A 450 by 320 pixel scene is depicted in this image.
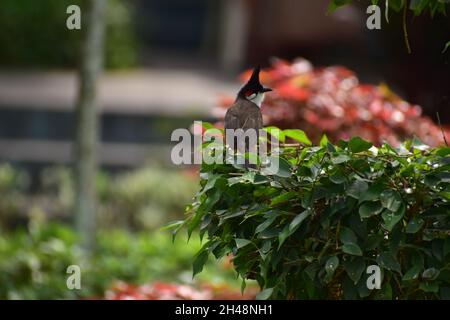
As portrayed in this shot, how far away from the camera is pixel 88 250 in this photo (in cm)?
768

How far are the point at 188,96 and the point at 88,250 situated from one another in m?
5.49

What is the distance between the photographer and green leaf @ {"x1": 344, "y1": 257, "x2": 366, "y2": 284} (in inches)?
122

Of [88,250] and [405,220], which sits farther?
[88,250]

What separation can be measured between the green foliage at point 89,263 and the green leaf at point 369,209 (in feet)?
9.68

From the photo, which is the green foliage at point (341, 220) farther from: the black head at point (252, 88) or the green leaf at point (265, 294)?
the black head at point (252, 88)

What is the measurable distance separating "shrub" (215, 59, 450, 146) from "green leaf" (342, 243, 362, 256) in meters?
2.88

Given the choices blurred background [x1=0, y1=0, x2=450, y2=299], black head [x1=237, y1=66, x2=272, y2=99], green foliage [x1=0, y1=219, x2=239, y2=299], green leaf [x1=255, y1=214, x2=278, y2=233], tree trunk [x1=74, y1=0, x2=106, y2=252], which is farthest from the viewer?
tree trunk [x1=74, y1=0, x2=106, y2=252]

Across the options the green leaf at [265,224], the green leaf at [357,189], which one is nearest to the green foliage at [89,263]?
the green leaf at [265,224]

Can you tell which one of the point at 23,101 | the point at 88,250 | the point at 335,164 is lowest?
the point at 88,250

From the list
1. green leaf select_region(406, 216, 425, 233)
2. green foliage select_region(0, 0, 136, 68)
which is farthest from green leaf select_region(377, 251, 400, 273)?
green foliage select_region(0, 0, 136, 68)

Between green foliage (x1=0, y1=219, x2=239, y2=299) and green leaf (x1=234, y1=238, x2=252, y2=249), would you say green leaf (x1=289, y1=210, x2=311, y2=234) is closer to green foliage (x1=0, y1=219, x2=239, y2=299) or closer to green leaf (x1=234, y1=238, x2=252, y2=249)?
green leaf (x1=234, y1=238, x2=252, y2=249)

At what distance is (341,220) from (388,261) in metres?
0.22
